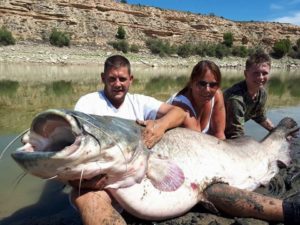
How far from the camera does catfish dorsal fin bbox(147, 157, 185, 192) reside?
3511 mm

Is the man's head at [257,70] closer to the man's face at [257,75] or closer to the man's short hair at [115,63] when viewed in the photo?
the man's face at [257,75]

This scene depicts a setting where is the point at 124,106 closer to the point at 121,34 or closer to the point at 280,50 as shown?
the point at 121,34

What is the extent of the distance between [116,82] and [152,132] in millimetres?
767

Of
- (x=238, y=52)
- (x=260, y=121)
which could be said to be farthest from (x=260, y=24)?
(x=260, y=121)

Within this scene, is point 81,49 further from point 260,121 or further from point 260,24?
point 260,24

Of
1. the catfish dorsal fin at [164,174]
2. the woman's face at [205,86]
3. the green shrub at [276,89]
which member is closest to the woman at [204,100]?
the woman's face at [205,86]

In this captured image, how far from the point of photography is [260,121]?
6742 millimetres

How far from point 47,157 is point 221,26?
8045 centimetres

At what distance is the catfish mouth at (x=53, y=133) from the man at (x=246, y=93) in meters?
3.43

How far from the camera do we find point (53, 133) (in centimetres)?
283

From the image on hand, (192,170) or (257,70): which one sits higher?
(257,70)

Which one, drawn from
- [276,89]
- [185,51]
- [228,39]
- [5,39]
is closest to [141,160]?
[276,89]

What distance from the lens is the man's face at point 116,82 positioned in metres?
4.17

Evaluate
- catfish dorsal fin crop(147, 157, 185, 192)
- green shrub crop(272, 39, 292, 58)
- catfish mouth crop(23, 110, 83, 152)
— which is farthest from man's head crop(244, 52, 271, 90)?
green shrub crop(272, 39, 292, 58)
